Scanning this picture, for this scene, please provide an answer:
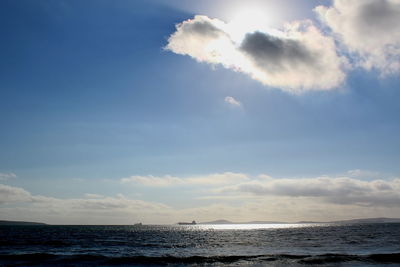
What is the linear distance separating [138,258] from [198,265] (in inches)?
405

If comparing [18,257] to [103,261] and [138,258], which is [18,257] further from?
[138,258]

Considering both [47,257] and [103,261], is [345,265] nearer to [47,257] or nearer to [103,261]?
[103,261]

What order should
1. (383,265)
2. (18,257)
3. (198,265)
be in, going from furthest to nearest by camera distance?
(18,257), (198,265), (383,265)

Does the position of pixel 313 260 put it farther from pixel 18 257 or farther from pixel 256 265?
pixel 18 257

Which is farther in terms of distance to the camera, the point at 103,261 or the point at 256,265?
the point at 103,261

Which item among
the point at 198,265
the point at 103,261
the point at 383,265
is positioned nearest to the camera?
the point at 383,265

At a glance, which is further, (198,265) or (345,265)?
(198,265)

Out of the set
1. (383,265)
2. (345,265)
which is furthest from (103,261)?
(383,265)

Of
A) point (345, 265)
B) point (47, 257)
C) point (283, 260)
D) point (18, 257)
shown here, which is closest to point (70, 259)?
point (47, 257)

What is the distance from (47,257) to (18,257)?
4035 mm

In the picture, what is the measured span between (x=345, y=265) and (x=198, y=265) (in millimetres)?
16479

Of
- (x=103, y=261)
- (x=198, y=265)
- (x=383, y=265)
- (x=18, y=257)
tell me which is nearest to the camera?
(x=383, y=265)

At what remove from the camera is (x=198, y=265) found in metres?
40.7

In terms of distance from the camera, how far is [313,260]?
137ft
